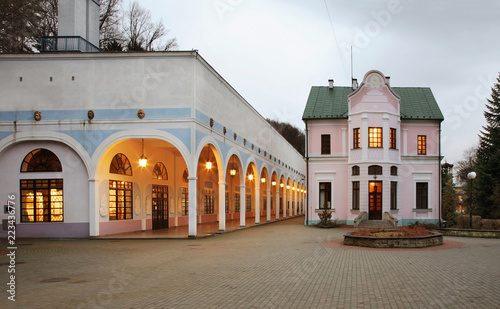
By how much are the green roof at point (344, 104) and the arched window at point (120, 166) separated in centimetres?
1371

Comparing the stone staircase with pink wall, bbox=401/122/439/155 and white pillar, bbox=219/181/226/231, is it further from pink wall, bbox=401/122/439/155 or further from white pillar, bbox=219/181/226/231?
white pillar, bbox=219/181/226/231

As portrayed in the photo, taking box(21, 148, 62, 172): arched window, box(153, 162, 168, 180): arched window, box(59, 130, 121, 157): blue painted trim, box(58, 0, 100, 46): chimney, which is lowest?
box(153, 162, 168, 180): arched window

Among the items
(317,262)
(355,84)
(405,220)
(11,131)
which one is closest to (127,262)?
(317,262)

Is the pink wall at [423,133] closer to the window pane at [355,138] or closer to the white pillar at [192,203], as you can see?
the window pane at [355,138]

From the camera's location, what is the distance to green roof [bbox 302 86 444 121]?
33.5 meters

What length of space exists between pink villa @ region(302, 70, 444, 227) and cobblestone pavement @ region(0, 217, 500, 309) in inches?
555

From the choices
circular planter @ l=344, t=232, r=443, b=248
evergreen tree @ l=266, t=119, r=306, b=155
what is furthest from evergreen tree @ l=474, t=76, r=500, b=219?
evergreen tree @ l=266, t=119, r=306, b=155

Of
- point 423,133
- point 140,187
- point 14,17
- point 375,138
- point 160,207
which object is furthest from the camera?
point 423,133

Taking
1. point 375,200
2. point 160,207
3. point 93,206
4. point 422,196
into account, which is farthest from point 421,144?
point 93,206

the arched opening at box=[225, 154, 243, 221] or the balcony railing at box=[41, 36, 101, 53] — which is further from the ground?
the balcony railing at box=[41, 36, 101, 53]

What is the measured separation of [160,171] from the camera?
2798cm

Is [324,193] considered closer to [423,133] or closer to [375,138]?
[375,138]

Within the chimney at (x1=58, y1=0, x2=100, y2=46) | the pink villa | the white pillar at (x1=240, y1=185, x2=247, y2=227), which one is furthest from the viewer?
the pink villa

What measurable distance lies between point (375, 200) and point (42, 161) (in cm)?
2041
